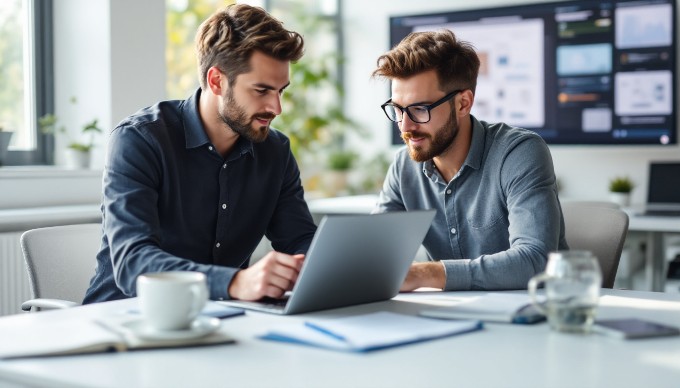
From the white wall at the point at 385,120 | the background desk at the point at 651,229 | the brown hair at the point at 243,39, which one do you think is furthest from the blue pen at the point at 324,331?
the white wall at the point at 385,120

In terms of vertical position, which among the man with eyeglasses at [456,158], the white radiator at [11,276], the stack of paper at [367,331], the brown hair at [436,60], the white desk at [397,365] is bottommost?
the white radiator at [11,276]

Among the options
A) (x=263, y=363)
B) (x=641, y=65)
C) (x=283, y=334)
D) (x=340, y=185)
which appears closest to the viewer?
(x=263, y=363)

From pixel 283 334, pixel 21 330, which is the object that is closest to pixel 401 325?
pixel 283 334

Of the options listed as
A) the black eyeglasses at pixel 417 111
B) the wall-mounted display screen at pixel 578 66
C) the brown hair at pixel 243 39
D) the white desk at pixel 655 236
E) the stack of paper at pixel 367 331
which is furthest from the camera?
the wall-mounted display screen at pixel 578 66

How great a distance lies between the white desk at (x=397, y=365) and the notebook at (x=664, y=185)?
285 centimetres

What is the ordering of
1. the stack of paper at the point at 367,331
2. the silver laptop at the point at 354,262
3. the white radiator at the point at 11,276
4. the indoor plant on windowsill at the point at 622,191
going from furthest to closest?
1. the indoor plant on windowsill at the point at 622,191
2. the white radiator at the point at 11,276
3. the silver laptop at the point at 354,262
4. the stack of paper at the point at 367,331

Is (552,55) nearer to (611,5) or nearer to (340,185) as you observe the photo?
(611,5)

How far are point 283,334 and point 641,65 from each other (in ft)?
12.0

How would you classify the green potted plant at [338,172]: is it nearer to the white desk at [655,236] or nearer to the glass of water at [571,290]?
the white desk at [655,236]

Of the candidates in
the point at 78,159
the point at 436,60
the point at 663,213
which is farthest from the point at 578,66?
the point at 78,159

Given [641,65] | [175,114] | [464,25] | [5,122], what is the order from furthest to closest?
[464,25], [641,65], [5,122], [175,114]

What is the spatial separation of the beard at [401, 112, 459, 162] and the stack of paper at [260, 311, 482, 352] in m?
0.84

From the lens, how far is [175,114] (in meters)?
2.06

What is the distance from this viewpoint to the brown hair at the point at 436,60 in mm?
2141
